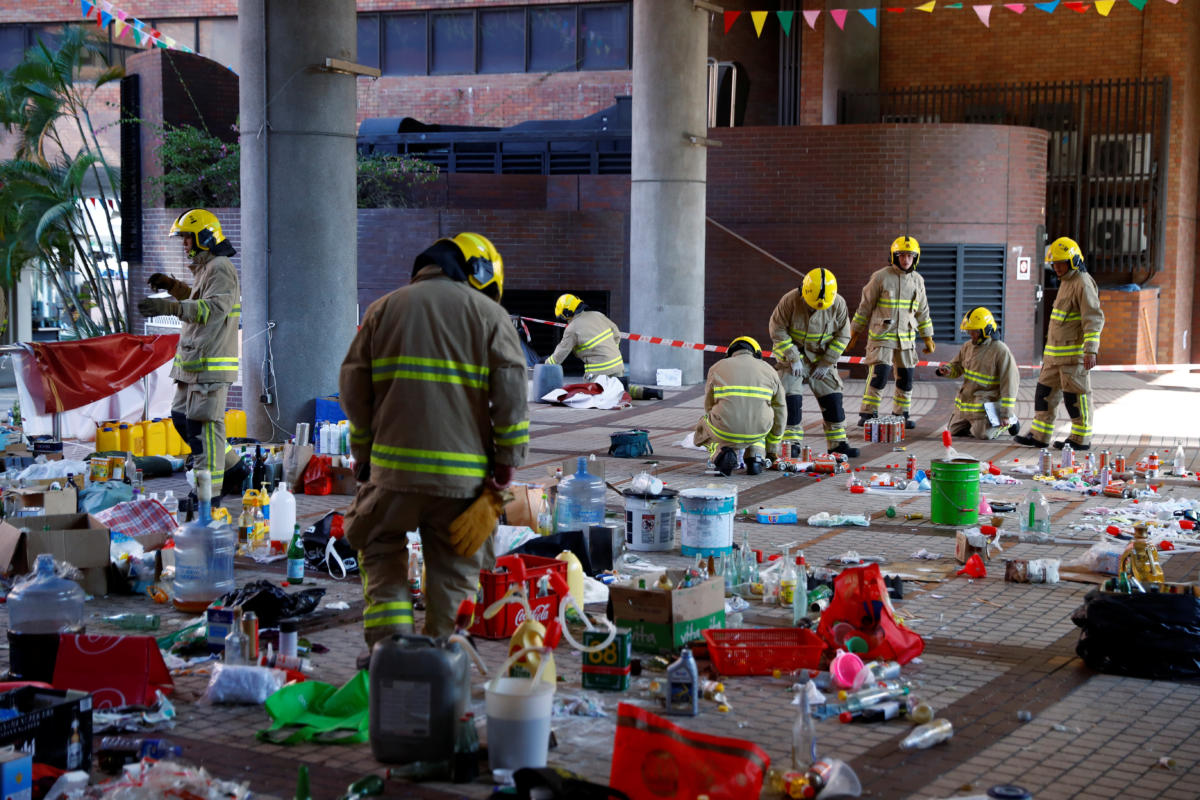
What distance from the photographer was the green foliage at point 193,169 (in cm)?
1895

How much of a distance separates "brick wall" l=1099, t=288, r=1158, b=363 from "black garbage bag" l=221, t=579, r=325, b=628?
65.5ft

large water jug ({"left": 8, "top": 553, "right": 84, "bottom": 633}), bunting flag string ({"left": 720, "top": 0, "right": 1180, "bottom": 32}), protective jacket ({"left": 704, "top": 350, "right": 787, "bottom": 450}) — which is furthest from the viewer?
bunting flag string ({"left": 720, "top": 0, "right": 1180, "bottom": 32})

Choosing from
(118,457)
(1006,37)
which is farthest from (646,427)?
(1006,37)

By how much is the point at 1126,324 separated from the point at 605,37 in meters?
11.9

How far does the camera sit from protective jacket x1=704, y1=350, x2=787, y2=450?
1240 cm

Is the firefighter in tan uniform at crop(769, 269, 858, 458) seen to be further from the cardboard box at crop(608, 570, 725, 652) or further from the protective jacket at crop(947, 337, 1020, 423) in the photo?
the cardboard box at crop(608, 570, 725, 652)

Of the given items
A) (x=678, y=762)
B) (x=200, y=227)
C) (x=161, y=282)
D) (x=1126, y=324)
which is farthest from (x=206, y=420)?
(x=1126, y=324)

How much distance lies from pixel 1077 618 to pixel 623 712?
304 cm

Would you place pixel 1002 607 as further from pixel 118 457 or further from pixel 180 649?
pixel 118 457

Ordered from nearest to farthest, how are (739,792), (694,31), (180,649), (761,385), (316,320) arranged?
(739,792) → (180,649) → (761,385) → (316,320) → (694,31)

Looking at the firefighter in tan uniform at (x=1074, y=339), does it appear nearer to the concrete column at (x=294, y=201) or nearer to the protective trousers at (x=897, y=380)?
the protective trousers at (x=897, y=380)

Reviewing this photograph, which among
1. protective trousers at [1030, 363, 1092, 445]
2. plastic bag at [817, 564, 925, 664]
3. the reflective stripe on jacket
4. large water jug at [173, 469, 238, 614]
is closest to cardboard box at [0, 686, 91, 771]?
large water jug at [173, 469, 238, 614]

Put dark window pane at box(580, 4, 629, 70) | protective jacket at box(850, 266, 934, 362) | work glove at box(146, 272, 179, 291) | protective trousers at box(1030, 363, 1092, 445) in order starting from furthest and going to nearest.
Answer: dark window pane at box(580, 4, 629, 70) → protective jacket at box(850, 266, 934, 362) → protective trousers at box(1030, 363, 1092, 445) → work glove at box(146, 272, 179, 291)

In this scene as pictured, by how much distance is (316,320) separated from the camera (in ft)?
46.0
